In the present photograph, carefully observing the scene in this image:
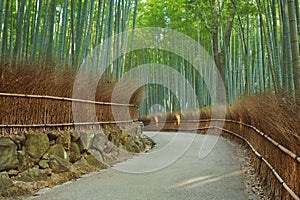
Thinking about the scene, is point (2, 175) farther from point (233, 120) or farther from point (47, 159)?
point (233, 120)

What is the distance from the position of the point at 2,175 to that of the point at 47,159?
709 millimetres

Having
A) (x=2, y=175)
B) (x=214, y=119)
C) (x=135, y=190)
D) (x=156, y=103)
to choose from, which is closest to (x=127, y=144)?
(x=135, y=190)

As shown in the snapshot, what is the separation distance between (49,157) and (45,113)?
1.74 ft

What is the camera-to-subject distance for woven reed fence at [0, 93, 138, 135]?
3.66 metres

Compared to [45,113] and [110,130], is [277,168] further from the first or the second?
[110,130]

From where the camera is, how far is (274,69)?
5.40 m

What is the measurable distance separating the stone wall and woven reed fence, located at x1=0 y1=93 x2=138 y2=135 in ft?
0.36

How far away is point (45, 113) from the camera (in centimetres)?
420

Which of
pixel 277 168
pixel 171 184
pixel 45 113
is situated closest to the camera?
pixel 277 168

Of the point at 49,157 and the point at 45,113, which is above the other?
the point at 45,113

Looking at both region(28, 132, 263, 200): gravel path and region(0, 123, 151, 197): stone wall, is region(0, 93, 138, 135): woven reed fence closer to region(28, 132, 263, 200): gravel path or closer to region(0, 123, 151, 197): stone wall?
region(0, 123, 151, 197): stone wall

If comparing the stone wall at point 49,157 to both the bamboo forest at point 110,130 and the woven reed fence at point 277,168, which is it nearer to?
the bamboo forest at point 110,130

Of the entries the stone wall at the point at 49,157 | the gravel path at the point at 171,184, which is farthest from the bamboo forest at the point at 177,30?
the gravel path at the point at 171,184

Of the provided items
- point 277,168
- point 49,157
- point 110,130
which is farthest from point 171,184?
point 110,130
